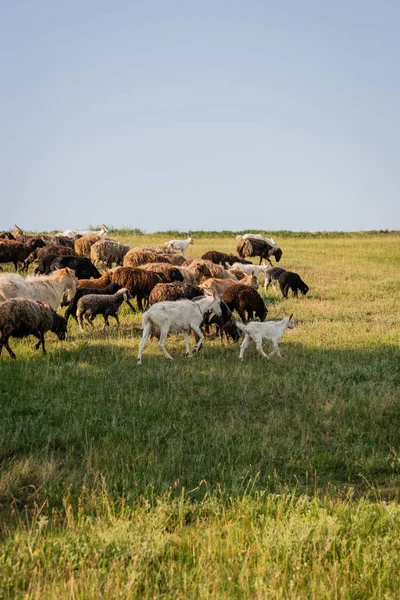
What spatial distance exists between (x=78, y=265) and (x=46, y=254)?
285 cm

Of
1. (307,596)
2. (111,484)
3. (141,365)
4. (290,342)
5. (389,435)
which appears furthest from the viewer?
(290,342)

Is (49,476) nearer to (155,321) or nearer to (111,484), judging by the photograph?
(111,484)

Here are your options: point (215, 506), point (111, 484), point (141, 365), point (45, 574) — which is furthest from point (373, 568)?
point (141, 365)

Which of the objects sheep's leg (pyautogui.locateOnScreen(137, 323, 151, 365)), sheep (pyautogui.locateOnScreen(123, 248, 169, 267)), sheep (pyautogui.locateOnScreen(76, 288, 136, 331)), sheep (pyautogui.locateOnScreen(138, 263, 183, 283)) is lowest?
sheep's leg (pyautogui.locateOnScreen(137, 323, 151, 365))

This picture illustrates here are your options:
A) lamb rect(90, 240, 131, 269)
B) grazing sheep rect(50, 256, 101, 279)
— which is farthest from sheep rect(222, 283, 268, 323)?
lamb rect(90, 240, 131, 269)

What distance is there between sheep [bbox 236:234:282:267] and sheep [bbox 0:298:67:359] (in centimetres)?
2291

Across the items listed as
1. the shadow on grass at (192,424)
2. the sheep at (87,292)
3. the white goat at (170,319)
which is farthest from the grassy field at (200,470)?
the sheep at (87,292)

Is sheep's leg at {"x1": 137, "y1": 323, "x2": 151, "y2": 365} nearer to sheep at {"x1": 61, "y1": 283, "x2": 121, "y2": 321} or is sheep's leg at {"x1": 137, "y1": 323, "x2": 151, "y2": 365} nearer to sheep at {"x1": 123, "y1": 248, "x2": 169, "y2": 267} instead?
sheep at {"x1": 61, "y1": 283, "x2": 121, "y2": 321}

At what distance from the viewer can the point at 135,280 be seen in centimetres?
1883

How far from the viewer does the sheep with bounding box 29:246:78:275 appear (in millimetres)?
24688

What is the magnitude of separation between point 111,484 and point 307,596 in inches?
116

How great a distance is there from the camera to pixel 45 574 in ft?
17.2

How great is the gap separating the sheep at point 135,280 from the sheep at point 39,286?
5.52 ft

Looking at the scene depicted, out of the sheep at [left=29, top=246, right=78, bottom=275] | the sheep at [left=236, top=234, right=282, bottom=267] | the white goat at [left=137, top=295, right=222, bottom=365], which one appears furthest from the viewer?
the sheep at [left=236, top=234, right=282, bottom=267]
